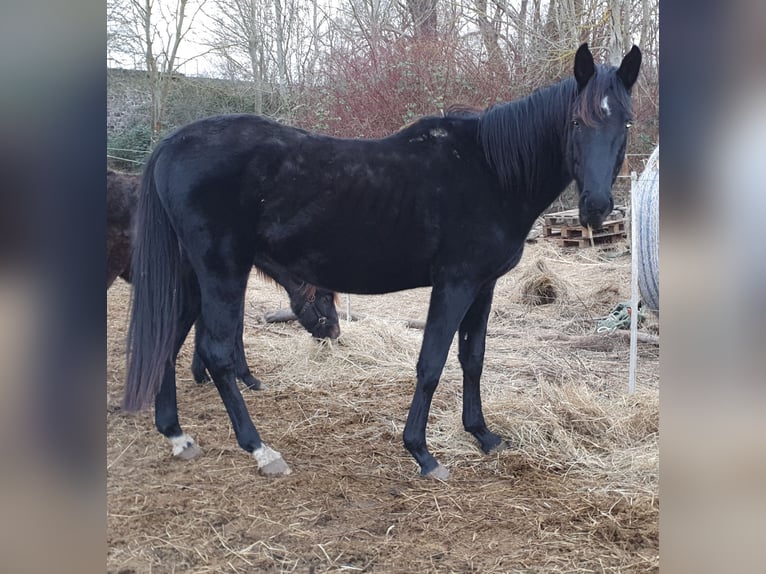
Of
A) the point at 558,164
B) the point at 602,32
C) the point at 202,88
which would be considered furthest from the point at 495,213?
the point at 202,88

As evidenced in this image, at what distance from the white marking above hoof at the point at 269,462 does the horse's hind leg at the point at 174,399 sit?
36 centimetres

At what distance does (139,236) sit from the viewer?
303 cm

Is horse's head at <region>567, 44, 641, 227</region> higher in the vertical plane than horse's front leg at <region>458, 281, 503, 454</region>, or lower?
higher

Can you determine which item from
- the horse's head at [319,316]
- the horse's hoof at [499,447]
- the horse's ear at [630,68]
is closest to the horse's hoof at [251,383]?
the horse's head at [319,316]

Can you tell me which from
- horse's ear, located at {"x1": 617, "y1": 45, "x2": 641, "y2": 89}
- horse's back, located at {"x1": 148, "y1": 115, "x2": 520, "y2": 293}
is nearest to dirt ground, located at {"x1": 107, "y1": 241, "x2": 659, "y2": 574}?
horse's back, located at {"x1": 148, "y1": 115, "x2": 520, "y2": 293}

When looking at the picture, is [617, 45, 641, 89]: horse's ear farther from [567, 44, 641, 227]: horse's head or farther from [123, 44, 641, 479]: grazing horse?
[123, 44, 641, 479]: grazing horse

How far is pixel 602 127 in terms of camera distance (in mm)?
2729

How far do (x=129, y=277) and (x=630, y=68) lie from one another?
2867 mm

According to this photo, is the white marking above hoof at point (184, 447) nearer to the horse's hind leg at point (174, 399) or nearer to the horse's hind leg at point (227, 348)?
the horse's hind leg at point (174, 399)

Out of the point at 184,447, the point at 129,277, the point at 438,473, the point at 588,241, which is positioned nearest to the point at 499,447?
the point at 438,473

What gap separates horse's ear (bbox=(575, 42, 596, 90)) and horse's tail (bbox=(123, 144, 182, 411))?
2.11 m

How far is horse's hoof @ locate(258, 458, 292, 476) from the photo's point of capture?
3.19m

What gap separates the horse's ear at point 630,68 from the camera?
266cm
